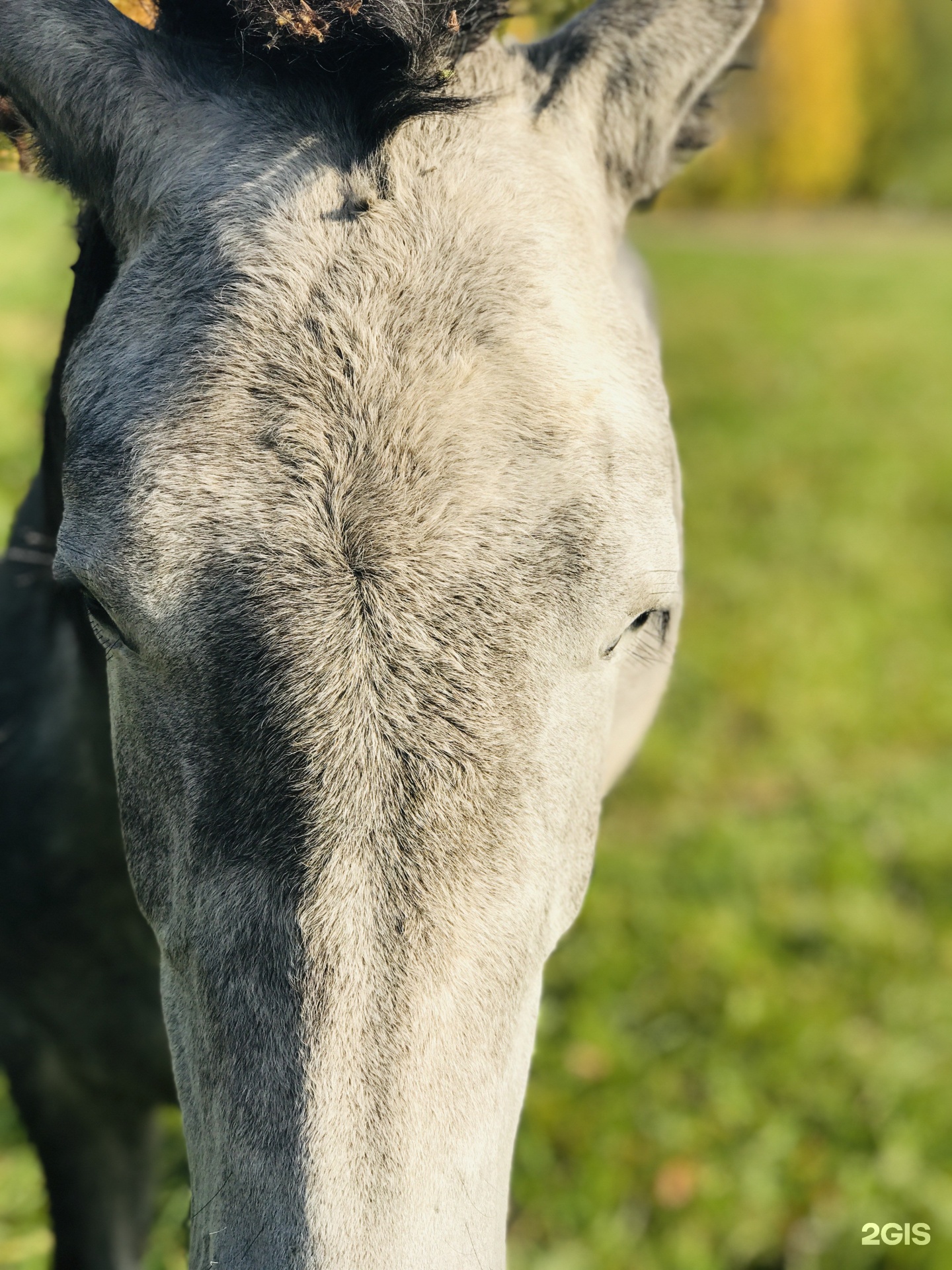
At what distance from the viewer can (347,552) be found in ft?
4.41

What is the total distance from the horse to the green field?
2152 millimetres

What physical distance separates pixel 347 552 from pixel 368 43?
704 mm

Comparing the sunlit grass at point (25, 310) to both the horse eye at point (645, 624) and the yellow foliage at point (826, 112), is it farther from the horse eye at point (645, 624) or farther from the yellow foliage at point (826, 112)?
the yellow foliage at point (826, 112)

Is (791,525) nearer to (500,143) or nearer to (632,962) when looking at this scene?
(632,962)

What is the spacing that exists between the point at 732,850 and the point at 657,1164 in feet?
5.29

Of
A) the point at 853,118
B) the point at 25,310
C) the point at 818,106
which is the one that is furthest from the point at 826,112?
the point at 25,310

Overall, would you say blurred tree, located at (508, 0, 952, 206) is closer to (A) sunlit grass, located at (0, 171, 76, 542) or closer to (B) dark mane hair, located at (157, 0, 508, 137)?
(A) sunlit grass, located at (0, 171, 76, 542)

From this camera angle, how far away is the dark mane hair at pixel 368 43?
149 centimetres

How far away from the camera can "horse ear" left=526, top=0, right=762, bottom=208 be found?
183 centimetres

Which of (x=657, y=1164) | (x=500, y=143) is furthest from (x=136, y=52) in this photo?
(x=657, y=1164)

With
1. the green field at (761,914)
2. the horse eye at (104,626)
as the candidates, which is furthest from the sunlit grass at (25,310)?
the horse eye at (104,626)

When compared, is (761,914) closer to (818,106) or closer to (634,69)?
(634,69)

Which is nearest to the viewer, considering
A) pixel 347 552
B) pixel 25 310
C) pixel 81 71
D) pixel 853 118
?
pixel 347 552

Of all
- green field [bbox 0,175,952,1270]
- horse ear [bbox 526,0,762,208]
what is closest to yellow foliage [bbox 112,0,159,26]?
horse ear [bbox 526,0,762,208]
